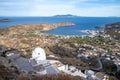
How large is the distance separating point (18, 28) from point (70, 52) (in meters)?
59.9

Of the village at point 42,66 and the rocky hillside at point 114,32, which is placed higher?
the village at point 42,66

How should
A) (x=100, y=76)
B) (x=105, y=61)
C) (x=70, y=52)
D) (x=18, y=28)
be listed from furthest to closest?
1. (x=18, y=28)
2. (x=70, y=52)
3. (x=105, y=61)
4. (x=100, y=76)

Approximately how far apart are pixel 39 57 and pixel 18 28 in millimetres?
A: 82533

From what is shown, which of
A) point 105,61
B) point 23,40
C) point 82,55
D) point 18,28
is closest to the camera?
point 105,61

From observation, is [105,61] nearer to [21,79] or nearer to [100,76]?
[100,76]

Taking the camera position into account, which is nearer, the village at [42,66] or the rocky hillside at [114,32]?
the village at [42,66]

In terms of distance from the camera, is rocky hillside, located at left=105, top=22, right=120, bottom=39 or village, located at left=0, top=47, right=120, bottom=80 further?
rocky hillside, located at left=105, top=22, right=120, bottom=39

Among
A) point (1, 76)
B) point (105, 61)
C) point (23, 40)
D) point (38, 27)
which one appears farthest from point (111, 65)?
point (38, 27)

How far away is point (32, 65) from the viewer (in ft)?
79.2

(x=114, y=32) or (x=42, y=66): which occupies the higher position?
(x=42, y=66)

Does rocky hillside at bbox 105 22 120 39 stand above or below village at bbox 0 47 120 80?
below

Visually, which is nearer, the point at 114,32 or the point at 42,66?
the point at 42,66

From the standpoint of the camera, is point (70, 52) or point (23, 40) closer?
point (70, 52)

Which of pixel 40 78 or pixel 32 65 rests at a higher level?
pixel 40 78
